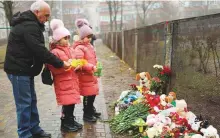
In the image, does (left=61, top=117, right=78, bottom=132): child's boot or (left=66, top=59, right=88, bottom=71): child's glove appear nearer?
(left=66, top=59, right=88, bottom=71): child's glove

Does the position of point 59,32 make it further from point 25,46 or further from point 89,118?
point 89,118

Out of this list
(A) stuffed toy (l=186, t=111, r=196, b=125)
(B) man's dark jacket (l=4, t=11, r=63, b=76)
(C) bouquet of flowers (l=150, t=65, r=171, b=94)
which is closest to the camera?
(B) man's dark jacket (l=4, t=11, r=63, b=76)

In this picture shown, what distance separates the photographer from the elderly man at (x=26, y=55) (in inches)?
149

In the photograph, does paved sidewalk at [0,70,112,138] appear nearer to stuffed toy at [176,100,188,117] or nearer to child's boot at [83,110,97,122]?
child's boot at [83,110,97,122]

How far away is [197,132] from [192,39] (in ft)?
4.87

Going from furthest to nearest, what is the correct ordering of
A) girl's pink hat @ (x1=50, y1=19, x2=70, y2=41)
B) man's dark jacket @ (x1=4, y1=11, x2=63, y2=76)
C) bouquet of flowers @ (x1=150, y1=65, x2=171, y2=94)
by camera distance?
1. bouquet of flowers @ (x1=150, y1=65, x2=171, y2=94)
2. girl's pink hat @ (x1=50, y1=19, x2=70, y2=41)
3. man's dark jacket @ (x1=4, y1=11, x2=63, y2=76)

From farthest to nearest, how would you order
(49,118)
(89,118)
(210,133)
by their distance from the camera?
(49,118) < (89,118) < (210,133)

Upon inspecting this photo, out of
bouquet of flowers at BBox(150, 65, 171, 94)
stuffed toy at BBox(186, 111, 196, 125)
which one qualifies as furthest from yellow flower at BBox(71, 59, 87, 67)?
bouquet of flowers at BBox(150, 65, 171, 94)

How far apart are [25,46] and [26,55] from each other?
0.12 meters

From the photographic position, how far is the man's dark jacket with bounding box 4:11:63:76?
3775 mm

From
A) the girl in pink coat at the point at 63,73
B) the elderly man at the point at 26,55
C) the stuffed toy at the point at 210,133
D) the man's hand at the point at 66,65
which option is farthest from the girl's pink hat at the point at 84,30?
the stuffed toy at the point at 210,133

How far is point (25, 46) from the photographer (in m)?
3.85

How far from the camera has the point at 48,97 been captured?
7.14 m

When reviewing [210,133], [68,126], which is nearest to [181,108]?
[210,133]
